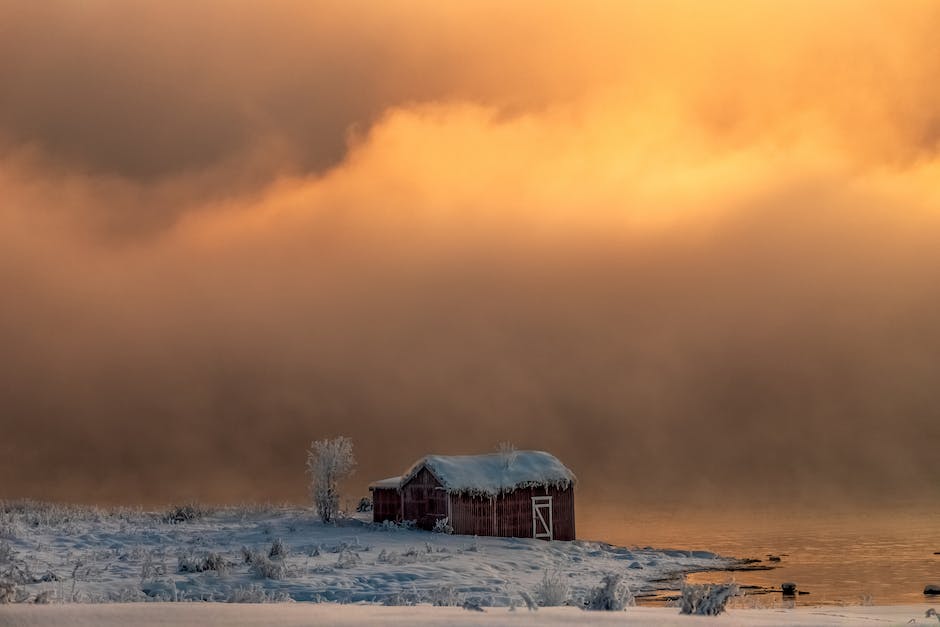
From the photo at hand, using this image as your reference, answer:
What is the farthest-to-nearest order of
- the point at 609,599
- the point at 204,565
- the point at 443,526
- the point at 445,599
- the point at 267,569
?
1. the point at 443,526
2. the point at 204,565
3. the point at 267,569
4. the point at 445,599
5. the point at 609,599

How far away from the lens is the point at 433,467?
44.8 meters

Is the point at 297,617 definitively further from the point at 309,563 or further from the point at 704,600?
the point at 309,563

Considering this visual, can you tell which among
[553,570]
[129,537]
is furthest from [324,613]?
[129,537]

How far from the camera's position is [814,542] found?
1841 inches

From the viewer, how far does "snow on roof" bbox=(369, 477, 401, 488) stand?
Answer: 1876 inches

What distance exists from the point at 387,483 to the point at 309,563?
16.6 m

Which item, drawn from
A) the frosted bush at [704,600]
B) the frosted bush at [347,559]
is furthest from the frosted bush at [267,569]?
the frosted bush at [704,600]

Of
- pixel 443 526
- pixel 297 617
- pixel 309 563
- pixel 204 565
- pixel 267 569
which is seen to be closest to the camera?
pixel 297 617

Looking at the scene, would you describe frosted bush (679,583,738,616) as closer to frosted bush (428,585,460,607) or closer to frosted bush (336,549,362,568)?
frosted bush (428,585,460,607)

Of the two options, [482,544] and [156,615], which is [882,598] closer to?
[482,544]

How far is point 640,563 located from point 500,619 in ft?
92.4

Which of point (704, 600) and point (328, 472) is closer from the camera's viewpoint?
point (704, 600)

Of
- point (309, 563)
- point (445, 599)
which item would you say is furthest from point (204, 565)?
point (445, 599)

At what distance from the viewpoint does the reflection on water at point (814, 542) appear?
101 feet
